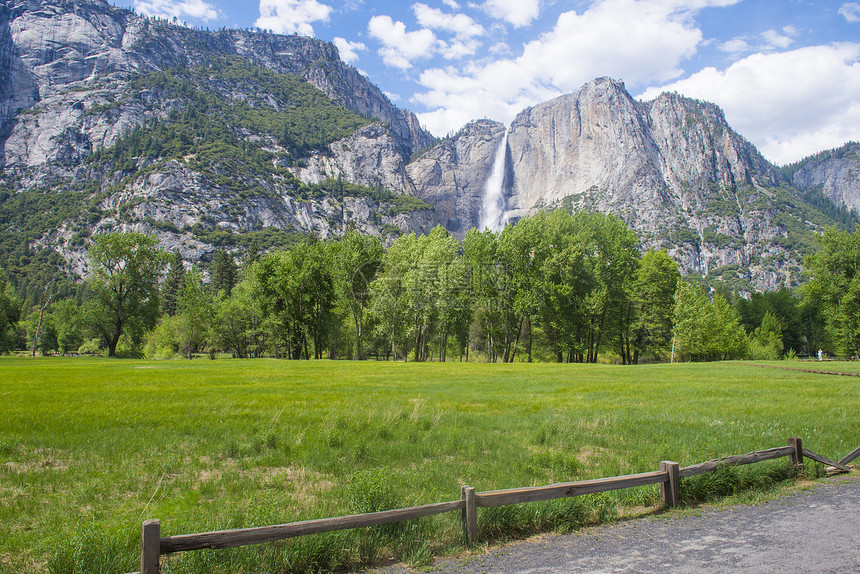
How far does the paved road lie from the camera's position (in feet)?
19.9

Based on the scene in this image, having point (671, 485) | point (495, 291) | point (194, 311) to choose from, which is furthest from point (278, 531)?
point (194, 311)

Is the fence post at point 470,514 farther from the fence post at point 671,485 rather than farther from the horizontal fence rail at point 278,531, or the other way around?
the fence post at point 671,485

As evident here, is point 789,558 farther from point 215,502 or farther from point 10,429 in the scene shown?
point 10,429

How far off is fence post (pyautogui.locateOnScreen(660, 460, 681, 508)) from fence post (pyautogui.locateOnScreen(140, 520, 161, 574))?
27.1ft

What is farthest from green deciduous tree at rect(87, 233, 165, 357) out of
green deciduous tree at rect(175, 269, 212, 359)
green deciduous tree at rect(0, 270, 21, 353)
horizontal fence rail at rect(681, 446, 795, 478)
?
horizontal fence rail at rect(681, 446, 795, 478)

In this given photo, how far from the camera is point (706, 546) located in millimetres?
6758

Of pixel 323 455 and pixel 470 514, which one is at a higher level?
pixel 470 514

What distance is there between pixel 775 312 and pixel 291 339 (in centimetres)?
9938

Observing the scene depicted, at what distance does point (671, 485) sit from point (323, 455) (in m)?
7.42

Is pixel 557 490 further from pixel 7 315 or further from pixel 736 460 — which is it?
pixel 7 315

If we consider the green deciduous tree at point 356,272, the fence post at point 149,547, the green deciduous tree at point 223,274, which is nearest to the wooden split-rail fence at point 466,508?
the fence post at point 149,547

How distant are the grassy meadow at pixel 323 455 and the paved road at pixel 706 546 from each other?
23.0 inches

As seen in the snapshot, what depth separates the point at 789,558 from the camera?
6.23 m

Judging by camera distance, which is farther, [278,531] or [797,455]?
[797,455]
